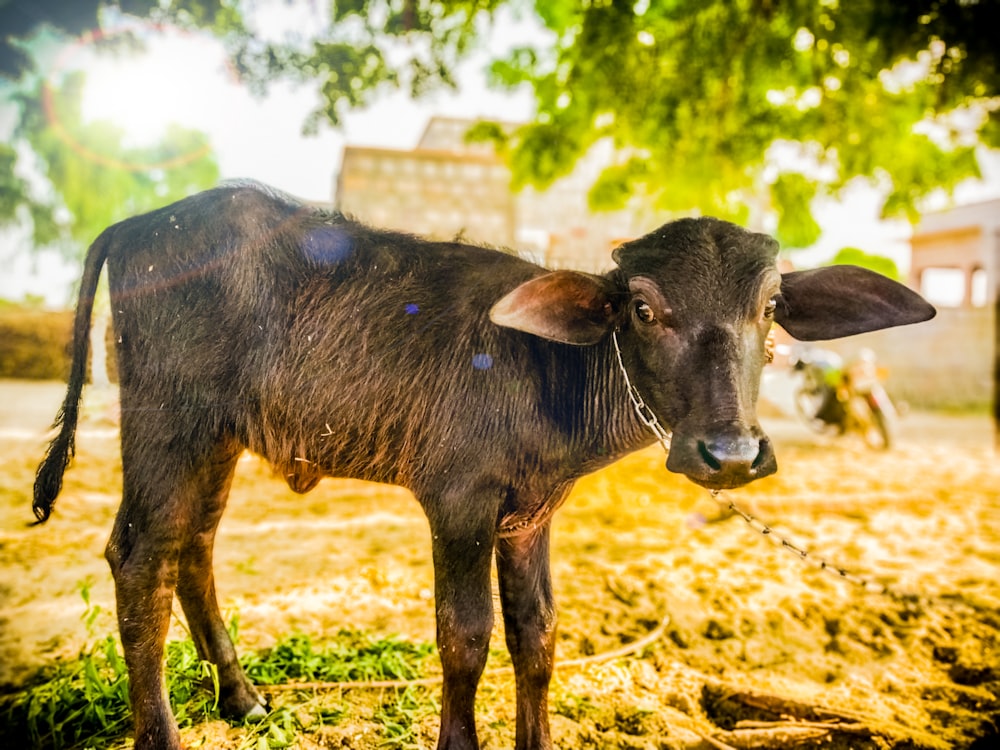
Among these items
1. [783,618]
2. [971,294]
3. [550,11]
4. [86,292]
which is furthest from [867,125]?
[971,294]

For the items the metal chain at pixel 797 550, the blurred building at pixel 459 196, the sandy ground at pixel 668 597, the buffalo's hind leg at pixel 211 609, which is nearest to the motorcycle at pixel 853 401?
the sandy ground at pixel 668 597

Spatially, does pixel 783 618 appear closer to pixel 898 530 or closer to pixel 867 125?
pixel 898 530

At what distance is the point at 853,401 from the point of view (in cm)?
1061

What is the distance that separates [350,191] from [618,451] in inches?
522

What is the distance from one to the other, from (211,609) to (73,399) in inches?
39.7

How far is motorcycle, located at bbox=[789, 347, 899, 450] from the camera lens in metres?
10.4

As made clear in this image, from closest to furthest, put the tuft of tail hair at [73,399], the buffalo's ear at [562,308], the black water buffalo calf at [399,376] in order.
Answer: the buffalo's ear at [562,308] < the black water buffalo calf at [399,376] < the tuft of tail hair at [73,399]

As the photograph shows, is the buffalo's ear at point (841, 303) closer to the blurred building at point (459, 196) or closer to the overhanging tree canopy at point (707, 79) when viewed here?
the overhanging tree canopy at point (707, 79)

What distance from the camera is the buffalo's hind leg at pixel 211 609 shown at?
2.81 m

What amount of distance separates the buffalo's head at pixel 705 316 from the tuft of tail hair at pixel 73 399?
64.5 inches

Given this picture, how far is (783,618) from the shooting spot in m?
4.14

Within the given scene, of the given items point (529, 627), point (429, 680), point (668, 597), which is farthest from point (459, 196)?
point (529, 627)

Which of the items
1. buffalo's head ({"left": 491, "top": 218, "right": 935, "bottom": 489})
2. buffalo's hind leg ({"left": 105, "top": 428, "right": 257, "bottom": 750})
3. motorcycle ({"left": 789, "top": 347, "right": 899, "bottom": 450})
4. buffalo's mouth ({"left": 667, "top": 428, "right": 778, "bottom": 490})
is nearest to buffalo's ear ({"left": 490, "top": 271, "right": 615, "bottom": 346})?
buffalo's head ({"left": 491, "top": 218, "right": 935, "bottom": 489})

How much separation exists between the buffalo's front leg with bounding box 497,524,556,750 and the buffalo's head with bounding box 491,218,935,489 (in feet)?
2.74
